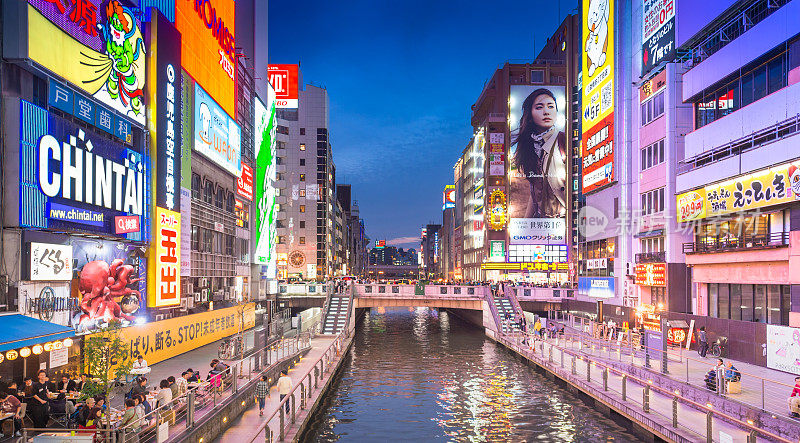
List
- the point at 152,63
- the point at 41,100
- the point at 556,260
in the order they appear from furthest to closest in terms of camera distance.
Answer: the point at 556,260, the point at 152,63, the point at 41,100

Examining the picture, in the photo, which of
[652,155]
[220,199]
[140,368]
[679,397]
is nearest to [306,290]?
[220,199]

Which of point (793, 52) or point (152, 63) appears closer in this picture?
point (793, 52)

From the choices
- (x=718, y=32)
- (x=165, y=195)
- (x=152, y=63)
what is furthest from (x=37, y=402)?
(x=718, y=32)

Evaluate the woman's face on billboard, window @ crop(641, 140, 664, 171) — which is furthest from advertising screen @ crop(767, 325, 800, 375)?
the woman's face on billboard

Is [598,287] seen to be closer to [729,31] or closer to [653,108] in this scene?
[653,108]

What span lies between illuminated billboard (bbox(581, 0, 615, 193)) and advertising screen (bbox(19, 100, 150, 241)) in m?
41.2

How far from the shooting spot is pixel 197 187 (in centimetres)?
4344

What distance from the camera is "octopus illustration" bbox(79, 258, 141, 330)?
2628 cm

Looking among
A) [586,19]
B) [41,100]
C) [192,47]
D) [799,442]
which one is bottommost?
[799,442]

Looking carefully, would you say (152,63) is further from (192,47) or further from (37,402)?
(37,402)

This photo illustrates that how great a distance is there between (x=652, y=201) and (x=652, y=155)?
12.0 ft

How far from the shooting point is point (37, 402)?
57.0 feet

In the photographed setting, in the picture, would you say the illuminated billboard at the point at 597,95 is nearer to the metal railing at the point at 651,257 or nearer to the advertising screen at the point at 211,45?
the metal railing at the point at 651,257

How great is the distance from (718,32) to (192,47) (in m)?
35.3
